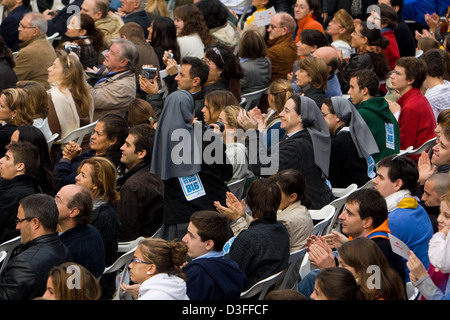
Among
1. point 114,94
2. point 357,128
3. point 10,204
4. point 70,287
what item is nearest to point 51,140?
point 114,94

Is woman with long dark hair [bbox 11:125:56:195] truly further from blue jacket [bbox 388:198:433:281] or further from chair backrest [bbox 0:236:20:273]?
blue jacket [bbox 388:198:433:281]

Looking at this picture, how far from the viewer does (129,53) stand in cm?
772

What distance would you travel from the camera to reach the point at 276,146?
6.21 metres

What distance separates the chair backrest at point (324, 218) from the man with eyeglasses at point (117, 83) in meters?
2.62

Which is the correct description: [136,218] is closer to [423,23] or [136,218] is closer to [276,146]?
[276,146]

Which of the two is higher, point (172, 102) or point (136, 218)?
point (172, 102)

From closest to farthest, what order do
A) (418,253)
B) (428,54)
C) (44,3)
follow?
(418,253) → (428,54) → (44,3)

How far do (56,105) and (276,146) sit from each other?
2.12 metres

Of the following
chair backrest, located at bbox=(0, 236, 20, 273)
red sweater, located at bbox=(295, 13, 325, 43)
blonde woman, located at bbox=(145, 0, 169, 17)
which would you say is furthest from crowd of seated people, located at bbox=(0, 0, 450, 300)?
red sweater, located at bbox=(295, 13, 325, 43)

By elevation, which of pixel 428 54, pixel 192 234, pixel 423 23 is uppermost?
pixel 192 234

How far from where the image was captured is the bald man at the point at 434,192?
541 cm

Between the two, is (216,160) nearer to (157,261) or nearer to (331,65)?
(157,261)

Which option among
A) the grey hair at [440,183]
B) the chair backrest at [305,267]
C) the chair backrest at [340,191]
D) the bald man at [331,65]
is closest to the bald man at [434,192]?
the grey hair at [440,183]

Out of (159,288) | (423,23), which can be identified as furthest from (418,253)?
(423,23)
